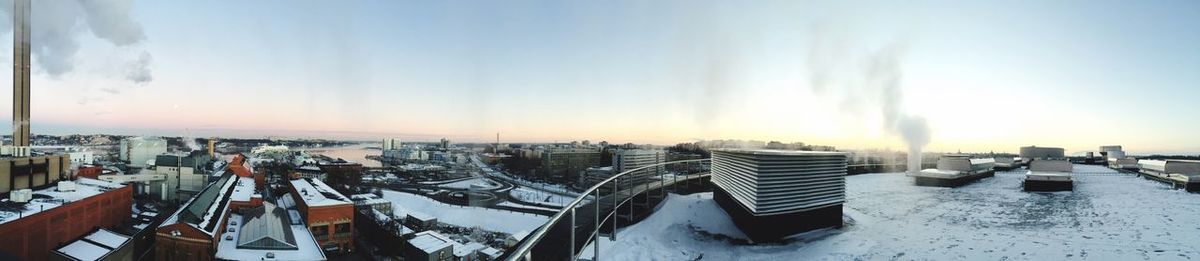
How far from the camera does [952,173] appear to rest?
15992 mm

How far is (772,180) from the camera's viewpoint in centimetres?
766

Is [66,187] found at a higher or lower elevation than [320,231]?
higher

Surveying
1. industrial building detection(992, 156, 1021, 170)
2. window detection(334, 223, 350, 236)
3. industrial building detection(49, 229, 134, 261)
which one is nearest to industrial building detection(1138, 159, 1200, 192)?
industrial building detection(992, 156, 1021, 170)

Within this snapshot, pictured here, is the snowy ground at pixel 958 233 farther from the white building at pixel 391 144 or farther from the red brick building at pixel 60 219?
the white building at pixel 391 144

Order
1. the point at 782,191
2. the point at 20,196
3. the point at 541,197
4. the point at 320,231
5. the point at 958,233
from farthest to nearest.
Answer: the point at 541,197 < the point at 320,231 < the point at 20,196 < the point at 782,191 < the point at 958,233

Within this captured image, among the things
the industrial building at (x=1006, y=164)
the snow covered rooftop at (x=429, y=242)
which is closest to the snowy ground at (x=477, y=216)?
the snow covered rooftop at (x=429, y=242)

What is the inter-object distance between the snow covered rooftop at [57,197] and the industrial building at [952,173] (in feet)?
90.8

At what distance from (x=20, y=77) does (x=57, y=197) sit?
61.3 feet

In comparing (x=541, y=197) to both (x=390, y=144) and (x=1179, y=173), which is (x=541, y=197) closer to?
(x=1179, y=173)

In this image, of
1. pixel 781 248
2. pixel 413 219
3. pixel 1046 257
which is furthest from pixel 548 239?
pixel 413 219

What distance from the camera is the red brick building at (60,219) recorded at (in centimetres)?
1349

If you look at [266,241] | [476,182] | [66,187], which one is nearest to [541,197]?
[476,182]

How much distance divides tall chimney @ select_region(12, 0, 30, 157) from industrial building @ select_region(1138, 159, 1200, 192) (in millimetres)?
51024

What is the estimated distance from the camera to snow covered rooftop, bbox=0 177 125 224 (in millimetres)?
13986
